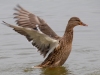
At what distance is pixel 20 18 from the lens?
423 inches

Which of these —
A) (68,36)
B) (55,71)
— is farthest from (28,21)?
(55,71)

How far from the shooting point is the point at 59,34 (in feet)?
42.3

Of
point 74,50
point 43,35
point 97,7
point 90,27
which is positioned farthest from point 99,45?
point 97,7

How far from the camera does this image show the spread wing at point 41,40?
913 cm

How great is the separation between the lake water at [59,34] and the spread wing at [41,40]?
1.63ft

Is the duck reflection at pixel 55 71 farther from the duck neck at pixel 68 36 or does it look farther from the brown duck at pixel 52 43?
the duck neck at pixel 68 36

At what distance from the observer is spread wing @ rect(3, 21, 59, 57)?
913 centimetres

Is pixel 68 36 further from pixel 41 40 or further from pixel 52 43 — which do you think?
pixel 41 40

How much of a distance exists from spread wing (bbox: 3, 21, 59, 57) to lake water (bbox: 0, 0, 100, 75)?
1.63 ft

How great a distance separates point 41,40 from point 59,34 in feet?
11.1

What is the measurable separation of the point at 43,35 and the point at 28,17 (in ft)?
6.02

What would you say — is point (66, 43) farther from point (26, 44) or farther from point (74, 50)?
point (26, 44)

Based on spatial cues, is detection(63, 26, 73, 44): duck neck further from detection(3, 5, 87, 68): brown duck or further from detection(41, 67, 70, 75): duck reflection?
detection(41, 67, 70, 75): duck reflection

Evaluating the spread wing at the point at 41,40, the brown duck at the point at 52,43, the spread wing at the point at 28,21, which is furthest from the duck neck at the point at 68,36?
the spread wing at the point at 28,21
